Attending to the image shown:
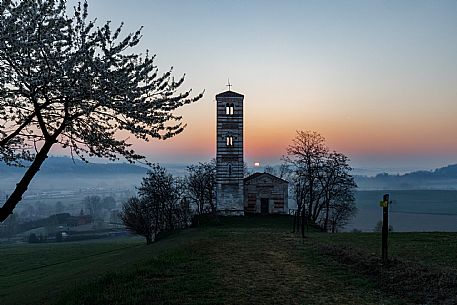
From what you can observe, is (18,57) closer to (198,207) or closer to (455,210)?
(198,207)

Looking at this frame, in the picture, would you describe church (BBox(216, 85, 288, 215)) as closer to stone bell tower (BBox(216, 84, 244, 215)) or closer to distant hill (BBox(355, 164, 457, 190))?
stone bell tower (BBox(216, 84, 244, 215))

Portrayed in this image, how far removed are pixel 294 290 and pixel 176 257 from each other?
242 inches

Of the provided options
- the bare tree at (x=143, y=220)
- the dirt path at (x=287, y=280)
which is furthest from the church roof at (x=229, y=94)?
the dirt path at (x=287, y=280)

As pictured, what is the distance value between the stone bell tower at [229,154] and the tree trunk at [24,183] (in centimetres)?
3304

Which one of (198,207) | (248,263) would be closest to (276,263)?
(248,263)

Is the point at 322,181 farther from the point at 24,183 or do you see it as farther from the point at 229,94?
the point at 24,183

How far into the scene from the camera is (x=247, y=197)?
1844 inches

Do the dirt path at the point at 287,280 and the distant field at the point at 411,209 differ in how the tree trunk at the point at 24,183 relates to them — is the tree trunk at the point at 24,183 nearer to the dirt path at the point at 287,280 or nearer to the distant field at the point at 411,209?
the dirt path at the point at 287,280

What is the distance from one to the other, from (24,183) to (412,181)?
556 ft

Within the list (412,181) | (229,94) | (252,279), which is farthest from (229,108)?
(412,181)

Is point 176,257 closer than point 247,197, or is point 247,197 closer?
point 176,257

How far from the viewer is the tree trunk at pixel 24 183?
10789 millimetres

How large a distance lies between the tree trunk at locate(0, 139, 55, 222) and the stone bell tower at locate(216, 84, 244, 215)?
33036mm

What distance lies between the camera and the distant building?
154 ft
